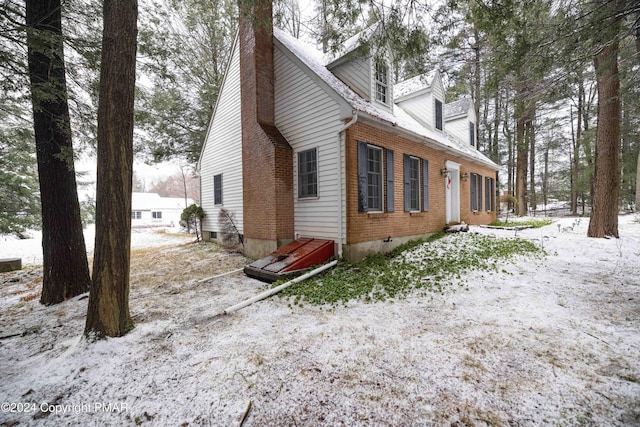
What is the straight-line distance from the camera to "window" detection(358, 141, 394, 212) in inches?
263

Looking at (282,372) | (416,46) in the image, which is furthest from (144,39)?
(282,372)

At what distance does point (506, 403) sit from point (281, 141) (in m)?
7.21

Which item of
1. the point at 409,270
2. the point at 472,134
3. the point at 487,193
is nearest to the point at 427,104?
the point at 472,134

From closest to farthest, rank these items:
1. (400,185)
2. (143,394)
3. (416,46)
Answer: (143,394) < (416,46) < (400,185)

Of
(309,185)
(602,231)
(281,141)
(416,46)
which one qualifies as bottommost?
(602,231)

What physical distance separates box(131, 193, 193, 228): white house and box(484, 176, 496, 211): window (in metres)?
31.6

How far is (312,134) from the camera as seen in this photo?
7.13 meters

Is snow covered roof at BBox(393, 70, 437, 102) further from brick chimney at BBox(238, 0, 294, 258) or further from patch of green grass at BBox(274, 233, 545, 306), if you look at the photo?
patch of green grass at BBox(274, 233, 545, 306)

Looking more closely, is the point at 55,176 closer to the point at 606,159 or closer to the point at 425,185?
the point at 425,185

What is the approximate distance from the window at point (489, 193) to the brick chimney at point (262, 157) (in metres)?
12.0

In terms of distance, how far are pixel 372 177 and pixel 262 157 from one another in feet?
11.2

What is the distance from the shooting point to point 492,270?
18.3ft

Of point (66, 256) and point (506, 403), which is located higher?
point (66, 256)

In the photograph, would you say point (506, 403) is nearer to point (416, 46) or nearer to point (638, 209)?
point (416, 46)
